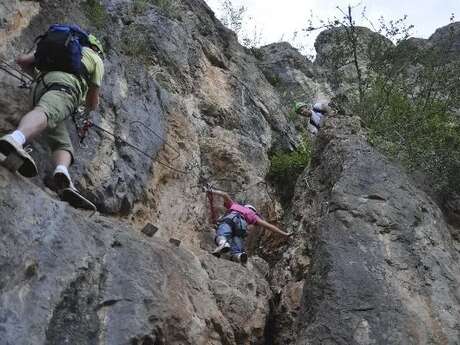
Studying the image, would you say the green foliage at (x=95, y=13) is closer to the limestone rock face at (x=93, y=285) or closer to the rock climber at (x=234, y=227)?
the rock climber at (x=234, y=227)

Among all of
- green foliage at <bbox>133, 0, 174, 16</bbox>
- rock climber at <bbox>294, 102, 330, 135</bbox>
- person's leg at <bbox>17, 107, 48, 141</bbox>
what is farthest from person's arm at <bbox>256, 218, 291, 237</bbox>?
green foliage at <bbox>133, 0, 174, 16</bbox>

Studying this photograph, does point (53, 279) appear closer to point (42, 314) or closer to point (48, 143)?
point (42, 314)

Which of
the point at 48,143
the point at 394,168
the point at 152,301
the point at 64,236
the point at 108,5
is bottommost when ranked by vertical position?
the point at 152,301

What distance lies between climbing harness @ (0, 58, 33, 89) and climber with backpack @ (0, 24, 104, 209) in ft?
0.37

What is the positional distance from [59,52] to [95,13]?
398 cm

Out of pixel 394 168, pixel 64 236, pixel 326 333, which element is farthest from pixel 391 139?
pixel 64 236

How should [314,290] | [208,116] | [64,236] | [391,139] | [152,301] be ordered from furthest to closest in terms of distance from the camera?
1. [208,116]
2. [391,139]
3. [314,290]
4. [152,301]
5. [64,236]

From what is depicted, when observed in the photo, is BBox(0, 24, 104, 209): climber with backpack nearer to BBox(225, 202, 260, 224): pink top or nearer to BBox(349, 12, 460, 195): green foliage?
BBox(225, 202, 260, 224): pink top

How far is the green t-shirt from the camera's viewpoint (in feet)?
20.3

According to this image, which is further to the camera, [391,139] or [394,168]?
[391,139]

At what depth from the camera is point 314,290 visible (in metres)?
7.03

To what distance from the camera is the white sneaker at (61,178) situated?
19.3ft

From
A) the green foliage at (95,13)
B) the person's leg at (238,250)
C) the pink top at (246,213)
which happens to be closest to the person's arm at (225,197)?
the pink top at (246,213)

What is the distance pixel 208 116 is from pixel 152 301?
6.18 meters
